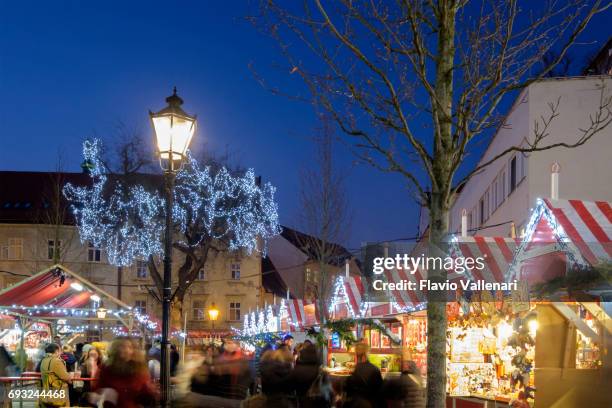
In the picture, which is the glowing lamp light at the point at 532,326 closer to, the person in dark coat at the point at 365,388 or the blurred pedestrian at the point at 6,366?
the person in dark coat at the point at 365,388

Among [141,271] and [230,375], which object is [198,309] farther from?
[230,375]

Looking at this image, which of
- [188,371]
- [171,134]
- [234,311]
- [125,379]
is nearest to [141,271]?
[234,311]

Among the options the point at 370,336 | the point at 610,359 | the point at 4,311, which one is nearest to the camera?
the point at 610,359

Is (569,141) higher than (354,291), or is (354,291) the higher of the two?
(569,141)

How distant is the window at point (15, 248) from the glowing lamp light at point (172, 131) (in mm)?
53249

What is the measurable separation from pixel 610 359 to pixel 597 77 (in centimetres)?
1689

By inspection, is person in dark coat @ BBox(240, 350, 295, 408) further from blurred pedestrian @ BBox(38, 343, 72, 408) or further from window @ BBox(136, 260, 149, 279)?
window @ BBox(136, 260, 149, 279)

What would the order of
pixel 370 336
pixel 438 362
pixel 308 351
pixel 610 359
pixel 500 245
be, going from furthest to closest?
pixel 370 336, pixel 500 245, pixel 308 351, pixel 610 359, pixel 438 362

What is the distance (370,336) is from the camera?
24422mm

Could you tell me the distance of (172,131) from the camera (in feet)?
39.3

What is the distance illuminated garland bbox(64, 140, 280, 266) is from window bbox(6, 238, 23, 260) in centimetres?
2014

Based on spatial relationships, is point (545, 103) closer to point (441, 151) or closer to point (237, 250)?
point (441, 151)

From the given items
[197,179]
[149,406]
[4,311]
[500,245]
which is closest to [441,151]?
[149,406]

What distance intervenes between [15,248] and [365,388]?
56.7 metres
